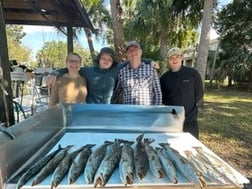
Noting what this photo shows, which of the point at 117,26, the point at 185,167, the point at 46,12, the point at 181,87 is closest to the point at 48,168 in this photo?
the point at 185,167

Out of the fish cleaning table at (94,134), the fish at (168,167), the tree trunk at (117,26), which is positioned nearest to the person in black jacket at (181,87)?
the fish cleaning table at (94,134)

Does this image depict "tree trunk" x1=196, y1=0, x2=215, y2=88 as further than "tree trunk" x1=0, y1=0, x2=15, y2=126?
Yes

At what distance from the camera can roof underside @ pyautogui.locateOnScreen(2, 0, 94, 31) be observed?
5.74 meters

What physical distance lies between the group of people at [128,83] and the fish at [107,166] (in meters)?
1.58

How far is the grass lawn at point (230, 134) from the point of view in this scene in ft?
18.9

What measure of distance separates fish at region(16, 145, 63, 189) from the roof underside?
388 cm

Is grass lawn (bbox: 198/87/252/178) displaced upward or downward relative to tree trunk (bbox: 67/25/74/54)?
downward

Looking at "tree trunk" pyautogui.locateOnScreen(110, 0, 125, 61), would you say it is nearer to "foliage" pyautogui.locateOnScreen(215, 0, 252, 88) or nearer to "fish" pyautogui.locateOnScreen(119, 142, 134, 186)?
"fish" pyautogui.locateOnScreen(119, 142, 134, 186)

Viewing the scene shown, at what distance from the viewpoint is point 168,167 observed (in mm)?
1852

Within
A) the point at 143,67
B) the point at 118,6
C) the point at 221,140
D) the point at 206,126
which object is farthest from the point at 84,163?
the point at 118,6

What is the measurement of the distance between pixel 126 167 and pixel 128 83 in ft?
6.48

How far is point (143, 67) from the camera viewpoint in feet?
12.3

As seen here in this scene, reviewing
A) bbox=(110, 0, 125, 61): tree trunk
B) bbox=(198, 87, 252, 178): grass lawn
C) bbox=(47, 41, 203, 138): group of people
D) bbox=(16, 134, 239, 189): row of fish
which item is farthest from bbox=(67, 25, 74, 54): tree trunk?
bbox=(16, 134, 239, 189): row of fish

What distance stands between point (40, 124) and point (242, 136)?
621cm
